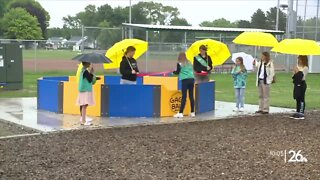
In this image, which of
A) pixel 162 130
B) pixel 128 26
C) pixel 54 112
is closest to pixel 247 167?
pixel 162 130

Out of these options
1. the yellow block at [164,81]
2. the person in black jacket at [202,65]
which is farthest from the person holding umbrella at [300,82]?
the yellow block at [164,81]

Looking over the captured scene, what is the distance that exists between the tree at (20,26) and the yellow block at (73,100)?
257ft

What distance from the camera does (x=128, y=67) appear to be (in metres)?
12.4

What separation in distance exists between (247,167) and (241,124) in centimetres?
431

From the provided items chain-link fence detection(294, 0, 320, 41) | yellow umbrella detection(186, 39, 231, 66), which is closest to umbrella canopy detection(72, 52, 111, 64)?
yellow umbrella detection(186, 39, 231, 66)

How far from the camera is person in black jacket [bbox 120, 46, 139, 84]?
1239 cm

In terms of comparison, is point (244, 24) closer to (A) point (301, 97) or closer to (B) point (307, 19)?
(B) point (307, 19)

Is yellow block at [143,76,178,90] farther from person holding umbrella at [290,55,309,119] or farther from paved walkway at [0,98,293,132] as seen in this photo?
person holding umbrella at [290,55,309,119]

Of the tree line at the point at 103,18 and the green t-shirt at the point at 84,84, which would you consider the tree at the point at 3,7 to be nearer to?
the tree line at the point at 103,18

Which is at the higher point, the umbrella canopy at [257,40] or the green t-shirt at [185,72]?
the umbrella canopy at [257,40]

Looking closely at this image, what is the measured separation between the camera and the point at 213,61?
1491 cm

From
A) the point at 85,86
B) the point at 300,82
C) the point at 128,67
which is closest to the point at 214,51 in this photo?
the point at 300,82

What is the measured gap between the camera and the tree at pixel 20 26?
8881 centimetres

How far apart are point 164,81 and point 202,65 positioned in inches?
94.7
